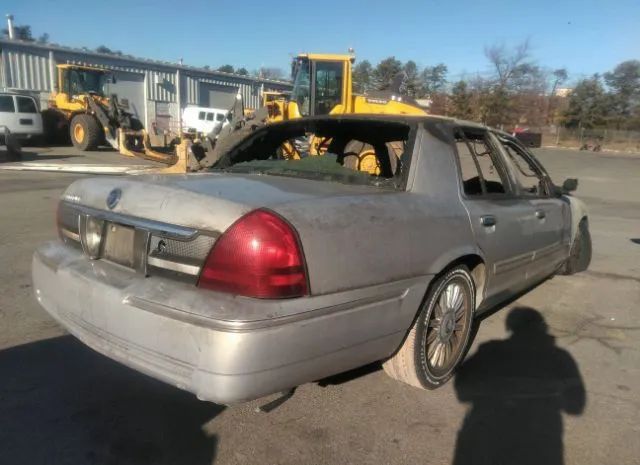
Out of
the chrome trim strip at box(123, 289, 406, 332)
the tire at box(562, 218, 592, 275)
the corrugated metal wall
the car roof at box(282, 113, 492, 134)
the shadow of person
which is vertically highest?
the corrugated metal wall

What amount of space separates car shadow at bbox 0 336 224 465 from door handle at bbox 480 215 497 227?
1862 millimetres

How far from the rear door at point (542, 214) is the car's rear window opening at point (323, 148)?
0.94 metres

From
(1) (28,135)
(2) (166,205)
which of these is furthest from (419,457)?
(1) (28,135)

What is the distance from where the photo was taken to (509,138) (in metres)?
4.35

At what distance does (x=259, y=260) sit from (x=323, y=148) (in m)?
2.26

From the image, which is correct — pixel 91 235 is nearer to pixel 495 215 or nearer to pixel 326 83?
pixel 495 215

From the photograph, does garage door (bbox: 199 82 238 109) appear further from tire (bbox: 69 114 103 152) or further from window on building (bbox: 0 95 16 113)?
window on building (bbox: 0 95 16 113)

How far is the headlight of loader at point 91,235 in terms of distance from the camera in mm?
2744

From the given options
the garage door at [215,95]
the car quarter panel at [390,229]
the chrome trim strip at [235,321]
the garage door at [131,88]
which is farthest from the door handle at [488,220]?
the garage door at [215,95]

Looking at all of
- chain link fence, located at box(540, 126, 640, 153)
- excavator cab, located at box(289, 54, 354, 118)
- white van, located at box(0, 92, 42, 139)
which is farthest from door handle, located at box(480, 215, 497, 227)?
chain link fence, located at box(540, 126, 640, 153)

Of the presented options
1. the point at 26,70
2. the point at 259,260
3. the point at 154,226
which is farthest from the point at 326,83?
the point at 26,70

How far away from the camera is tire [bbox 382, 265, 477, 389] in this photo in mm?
2957

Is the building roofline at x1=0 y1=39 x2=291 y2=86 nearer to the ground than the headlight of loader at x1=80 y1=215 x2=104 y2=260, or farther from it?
farther from it

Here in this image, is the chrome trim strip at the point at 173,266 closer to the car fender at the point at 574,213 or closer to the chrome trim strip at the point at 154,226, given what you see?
the chrome trim strip at the point at 154,226
